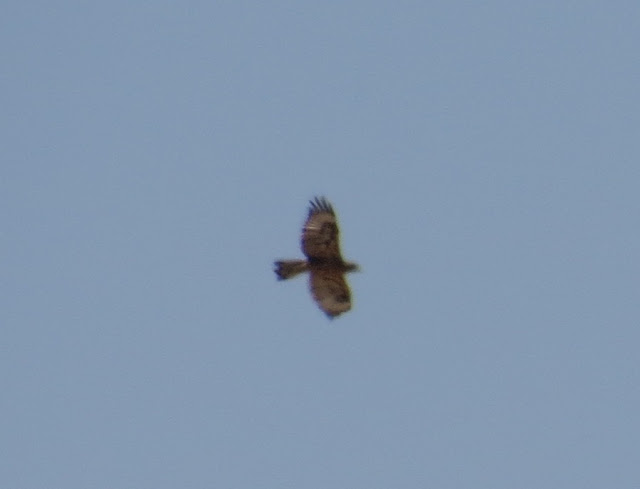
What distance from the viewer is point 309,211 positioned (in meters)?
29.8

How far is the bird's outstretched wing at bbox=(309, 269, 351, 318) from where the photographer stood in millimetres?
29312

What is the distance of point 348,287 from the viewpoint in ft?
97.3

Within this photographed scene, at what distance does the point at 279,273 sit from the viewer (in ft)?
95.5

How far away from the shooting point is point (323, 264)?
96.9 ft

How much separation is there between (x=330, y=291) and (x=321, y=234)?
3.39 ft

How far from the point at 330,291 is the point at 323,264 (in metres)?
0.49

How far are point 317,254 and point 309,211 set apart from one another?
836 millimetres

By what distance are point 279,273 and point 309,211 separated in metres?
1.40

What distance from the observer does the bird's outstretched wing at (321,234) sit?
29.5 m

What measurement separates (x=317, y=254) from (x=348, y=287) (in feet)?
2.70

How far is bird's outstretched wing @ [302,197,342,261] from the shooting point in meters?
29.5

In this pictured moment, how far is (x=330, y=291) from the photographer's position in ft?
96.9

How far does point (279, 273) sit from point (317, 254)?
0.85 metres

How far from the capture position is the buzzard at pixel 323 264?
96.2 ft
